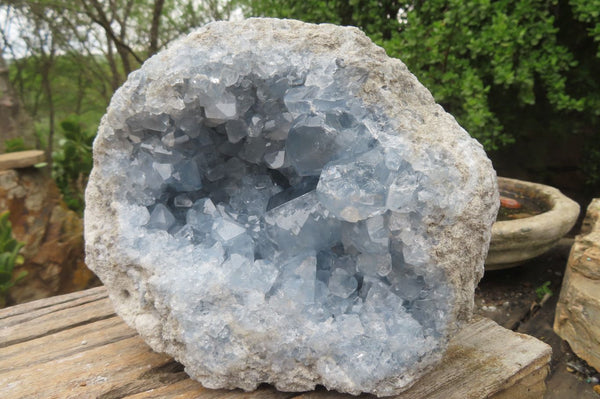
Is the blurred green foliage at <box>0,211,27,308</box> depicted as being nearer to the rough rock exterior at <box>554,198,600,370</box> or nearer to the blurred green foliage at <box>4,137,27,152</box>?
the blurred green foliage at <box>4,137,27,152</box>

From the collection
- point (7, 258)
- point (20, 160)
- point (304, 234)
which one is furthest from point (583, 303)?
point (20, 160)

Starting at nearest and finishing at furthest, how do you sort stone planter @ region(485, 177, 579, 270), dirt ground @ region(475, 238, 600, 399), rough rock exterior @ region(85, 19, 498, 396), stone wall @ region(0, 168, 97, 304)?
rough rock exterior @ region(85, 19, 498, 396), dirt ground @ region(475, 238, 600, 399), stone planter @ region(485, 177, 579, 270), stone wall @ region(0, 168, 97, 304)

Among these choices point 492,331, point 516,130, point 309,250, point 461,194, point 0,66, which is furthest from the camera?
point 516,130

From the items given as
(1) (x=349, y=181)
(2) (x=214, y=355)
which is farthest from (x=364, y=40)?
(2) (x=214, y=355)

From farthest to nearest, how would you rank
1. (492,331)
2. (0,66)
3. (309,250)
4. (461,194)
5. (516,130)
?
(516,130) < (0,66) < (492,331) < (309,250) < (461,194)

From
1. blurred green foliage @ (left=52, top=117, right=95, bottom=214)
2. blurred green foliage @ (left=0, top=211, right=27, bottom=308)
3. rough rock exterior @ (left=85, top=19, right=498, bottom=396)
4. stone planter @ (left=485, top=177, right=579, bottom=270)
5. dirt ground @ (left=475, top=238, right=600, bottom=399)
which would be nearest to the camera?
rough rock exterior @ (left=85, top=19, right=498, bottom=396)

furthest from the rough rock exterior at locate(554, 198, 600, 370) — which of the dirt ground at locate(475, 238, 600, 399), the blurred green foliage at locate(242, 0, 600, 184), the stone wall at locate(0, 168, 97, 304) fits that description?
the stone wall at locate(0, 168, 97, 304)

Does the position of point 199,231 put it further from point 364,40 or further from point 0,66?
point 0,66
